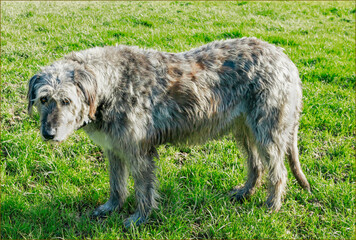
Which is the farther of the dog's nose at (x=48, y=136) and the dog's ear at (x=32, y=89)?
the dog's ear at (x=32, y=89)

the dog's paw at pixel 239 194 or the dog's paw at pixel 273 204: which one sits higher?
the dog's paw at pixel 273 204

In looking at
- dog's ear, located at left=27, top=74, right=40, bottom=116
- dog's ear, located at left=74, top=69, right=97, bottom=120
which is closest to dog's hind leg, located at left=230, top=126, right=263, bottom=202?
dog's ear, located at left=74, top=69, right=97, bottom=120

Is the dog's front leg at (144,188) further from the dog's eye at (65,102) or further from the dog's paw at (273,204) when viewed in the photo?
the dog's paw at (273,204)

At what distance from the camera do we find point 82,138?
15.9 ft

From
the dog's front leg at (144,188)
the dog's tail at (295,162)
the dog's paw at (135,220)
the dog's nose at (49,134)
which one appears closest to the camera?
the dog's nose at (49,134)

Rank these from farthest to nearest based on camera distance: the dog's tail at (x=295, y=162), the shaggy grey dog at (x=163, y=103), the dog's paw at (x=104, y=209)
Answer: the dog's tail at (x=295, y=162), the dog's paw at (x=104, y=209), the shaggy grey dog at (x=163, y=103)

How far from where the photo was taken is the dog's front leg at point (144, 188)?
3559 mm

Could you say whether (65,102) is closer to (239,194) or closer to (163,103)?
(163,103)

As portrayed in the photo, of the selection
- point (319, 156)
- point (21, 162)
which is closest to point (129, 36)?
point (21, 162)

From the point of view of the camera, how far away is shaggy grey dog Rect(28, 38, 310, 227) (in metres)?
3.12

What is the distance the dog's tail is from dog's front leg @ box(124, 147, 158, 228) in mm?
1588

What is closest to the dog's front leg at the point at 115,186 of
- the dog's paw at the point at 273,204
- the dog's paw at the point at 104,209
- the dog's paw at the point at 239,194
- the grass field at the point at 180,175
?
the dog's paw at the point at 104,209

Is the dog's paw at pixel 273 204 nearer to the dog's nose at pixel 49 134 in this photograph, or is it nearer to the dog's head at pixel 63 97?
the dog's head at pixel 63 97

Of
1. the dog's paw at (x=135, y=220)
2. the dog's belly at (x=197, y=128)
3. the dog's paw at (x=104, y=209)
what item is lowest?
the dog's paw at (x=104, y=209)
